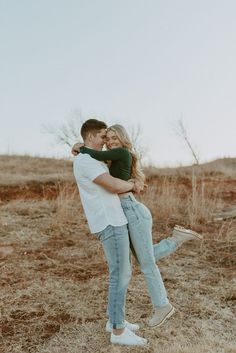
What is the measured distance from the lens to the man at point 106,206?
11.8 ft

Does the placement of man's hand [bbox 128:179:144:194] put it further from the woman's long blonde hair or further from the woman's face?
the woman's face

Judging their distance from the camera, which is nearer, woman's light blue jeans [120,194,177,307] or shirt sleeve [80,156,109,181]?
shirt sleeve [80,156,109,181]

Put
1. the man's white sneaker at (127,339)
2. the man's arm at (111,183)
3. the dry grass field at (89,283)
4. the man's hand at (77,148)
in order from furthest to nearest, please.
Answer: the dry grass field at (89,283) → the man's white sneaker at (127,339) → the man's hand at (77,148) → the man's arm at (111,183)

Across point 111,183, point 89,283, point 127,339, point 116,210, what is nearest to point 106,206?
point 116,210

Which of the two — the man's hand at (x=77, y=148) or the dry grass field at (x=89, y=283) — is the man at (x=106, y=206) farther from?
the dry grass field at (x=89, y=283)

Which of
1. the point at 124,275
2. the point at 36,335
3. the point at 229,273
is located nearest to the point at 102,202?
the point at 124,275

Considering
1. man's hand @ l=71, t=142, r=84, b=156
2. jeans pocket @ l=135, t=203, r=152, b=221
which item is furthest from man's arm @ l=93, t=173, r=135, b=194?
man's hand @ l=71, t=142, r=84, b=156

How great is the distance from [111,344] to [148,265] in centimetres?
76

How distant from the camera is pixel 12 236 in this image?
23.9ft

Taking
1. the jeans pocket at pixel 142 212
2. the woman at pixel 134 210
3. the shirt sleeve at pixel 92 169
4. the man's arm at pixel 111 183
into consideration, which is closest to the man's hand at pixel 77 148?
the woman at pixel 134 210

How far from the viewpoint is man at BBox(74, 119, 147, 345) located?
11.8ft

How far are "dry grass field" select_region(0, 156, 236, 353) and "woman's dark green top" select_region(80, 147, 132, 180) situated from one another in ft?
4.51

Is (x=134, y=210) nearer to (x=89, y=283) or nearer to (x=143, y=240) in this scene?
(x=143, y=240)

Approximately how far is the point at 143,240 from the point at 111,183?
542 millimetres
